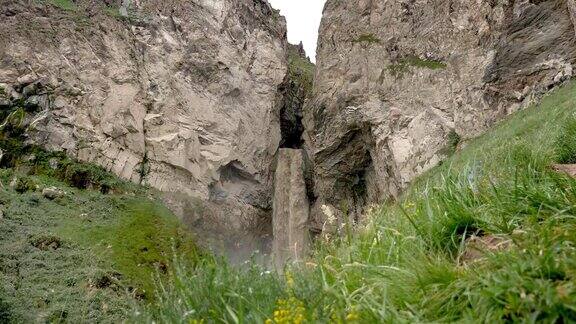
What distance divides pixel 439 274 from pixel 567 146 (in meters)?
2.46

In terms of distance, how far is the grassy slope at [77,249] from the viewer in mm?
15688

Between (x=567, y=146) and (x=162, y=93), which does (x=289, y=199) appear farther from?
(x=567, y=146)

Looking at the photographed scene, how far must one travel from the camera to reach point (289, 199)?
35.6 m

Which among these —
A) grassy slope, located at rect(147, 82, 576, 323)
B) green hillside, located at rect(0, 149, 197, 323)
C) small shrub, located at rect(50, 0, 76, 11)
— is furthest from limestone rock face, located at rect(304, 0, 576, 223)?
grassy slope, located at rect(147, 82, 576, 323)

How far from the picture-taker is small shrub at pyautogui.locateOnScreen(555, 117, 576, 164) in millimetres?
3881

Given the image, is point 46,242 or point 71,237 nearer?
point 46,242

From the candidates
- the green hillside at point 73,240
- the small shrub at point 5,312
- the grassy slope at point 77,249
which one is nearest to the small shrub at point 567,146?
the grassy slope at point 77,249

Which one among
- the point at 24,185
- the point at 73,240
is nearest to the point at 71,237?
the point at 73,240

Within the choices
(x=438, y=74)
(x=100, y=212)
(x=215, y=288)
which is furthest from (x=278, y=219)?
(x=215, y=288)

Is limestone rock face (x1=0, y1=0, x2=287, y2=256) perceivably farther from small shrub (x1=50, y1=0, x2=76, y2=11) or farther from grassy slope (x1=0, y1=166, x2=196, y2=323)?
grassy slope (x1=0, y1=166, x2=196, y2=323)

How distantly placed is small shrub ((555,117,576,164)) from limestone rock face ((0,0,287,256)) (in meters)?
31.0

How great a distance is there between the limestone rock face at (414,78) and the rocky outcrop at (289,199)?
171 cm

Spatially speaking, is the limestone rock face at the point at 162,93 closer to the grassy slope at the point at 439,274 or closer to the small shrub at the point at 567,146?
the small shrub at the point at 567,146

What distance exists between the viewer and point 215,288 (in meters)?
2.54
